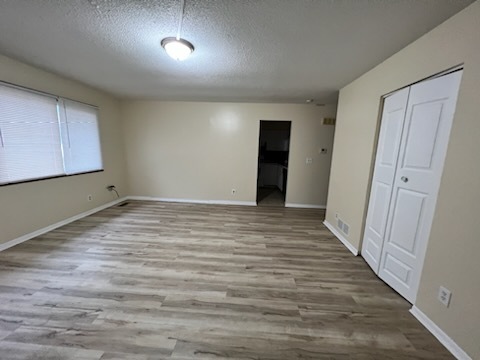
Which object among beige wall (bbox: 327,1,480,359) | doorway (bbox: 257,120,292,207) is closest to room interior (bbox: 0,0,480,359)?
beige wall (bbox: 327,1,480,359)

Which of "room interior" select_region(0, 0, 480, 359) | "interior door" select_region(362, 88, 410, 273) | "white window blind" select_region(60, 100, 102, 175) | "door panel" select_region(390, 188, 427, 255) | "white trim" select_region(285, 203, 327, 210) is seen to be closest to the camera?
"room interior" select_region(0, 0, 480, 359)

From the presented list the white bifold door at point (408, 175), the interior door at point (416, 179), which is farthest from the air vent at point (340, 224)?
the interior door at point (416, 179)

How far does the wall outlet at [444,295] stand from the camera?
141cm

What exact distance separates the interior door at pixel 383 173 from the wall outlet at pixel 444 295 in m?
0.72

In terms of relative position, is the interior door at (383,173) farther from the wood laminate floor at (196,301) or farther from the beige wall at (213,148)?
the beige wall at (213,148)

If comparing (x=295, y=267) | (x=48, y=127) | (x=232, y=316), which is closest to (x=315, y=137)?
(x=295, y=267)

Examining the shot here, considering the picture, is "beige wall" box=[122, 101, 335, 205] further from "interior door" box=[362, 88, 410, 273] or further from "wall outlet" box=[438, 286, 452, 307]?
"wall outlet" box=[438, 286, 452, 307]

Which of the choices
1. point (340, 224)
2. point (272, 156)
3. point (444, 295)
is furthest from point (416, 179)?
point (272, 156)

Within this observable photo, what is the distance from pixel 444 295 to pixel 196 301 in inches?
78.8

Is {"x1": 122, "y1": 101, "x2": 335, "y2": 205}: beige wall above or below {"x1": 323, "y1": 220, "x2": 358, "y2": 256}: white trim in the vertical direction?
above

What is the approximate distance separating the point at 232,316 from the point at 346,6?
102 inches

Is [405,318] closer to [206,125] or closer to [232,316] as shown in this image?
[232,316]

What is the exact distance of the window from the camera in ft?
8.16

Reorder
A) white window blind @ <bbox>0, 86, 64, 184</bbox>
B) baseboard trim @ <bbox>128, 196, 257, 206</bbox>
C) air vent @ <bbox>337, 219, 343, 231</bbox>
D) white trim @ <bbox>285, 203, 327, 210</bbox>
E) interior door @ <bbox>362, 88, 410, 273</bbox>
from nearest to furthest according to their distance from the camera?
1. interior door @ <bbox>362, 88, 410, 273</bbox>
2. white window blind @ <bbox>0, 86, 64, 184</bbox>
3. air vent @ <bbox>337, 219, 343, 231</bbox>
4. white trim @ <bbox>285, 203, 327, 210</bbox>
5. baseboard trim @ <bbox>128, 196, 257, 206</bbox>
